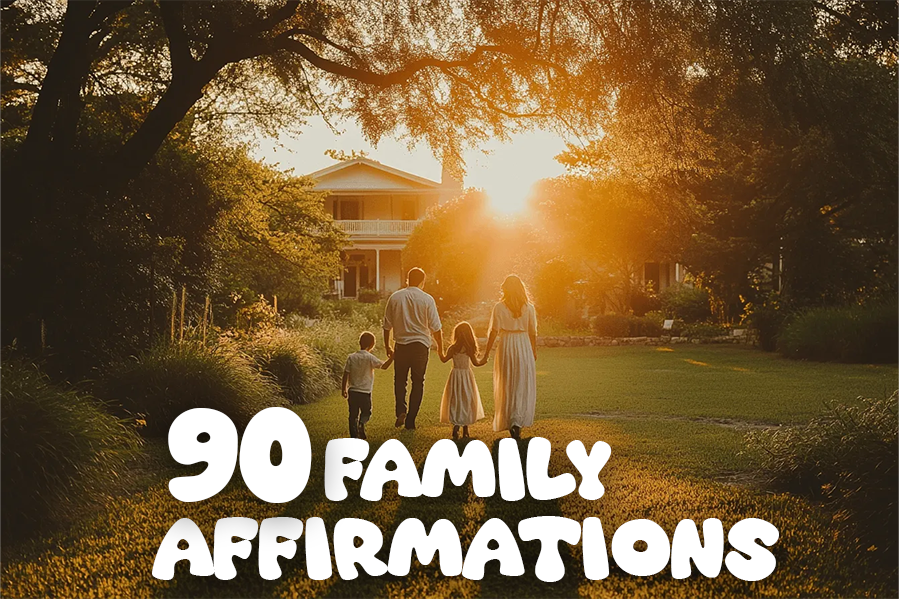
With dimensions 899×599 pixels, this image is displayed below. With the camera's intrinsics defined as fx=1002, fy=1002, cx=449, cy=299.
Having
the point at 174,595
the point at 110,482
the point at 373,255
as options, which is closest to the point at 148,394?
the point at 110,482

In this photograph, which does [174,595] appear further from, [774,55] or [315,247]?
[315,247]

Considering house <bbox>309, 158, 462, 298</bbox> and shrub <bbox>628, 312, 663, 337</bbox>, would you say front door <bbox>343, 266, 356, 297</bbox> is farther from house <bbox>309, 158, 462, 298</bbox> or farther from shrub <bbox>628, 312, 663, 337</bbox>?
shrub <bbox>628, 312, 663, 337</bbox>

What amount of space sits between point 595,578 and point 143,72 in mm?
14090

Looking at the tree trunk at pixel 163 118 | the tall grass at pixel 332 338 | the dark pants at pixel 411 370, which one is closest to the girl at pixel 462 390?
the dark pants at pixel 411 370

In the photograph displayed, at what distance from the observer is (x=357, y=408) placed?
408 inches

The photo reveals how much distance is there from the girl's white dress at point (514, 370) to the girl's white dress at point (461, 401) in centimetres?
24

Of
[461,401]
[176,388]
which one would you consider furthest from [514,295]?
[176,388]

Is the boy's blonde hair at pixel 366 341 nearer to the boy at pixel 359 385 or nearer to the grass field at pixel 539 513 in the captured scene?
the boy at pixel 359 385

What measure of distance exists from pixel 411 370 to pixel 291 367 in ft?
14.2

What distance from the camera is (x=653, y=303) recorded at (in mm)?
35719

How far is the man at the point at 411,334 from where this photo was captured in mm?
11297

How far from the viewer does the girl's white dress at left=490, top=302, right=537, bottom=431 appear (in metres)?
10.2

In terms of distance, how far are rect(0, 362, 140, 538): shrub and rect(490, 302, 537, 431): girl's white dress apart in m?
4.07

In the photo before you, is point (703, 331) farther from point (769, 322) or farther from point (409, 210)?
point (409, 210)
